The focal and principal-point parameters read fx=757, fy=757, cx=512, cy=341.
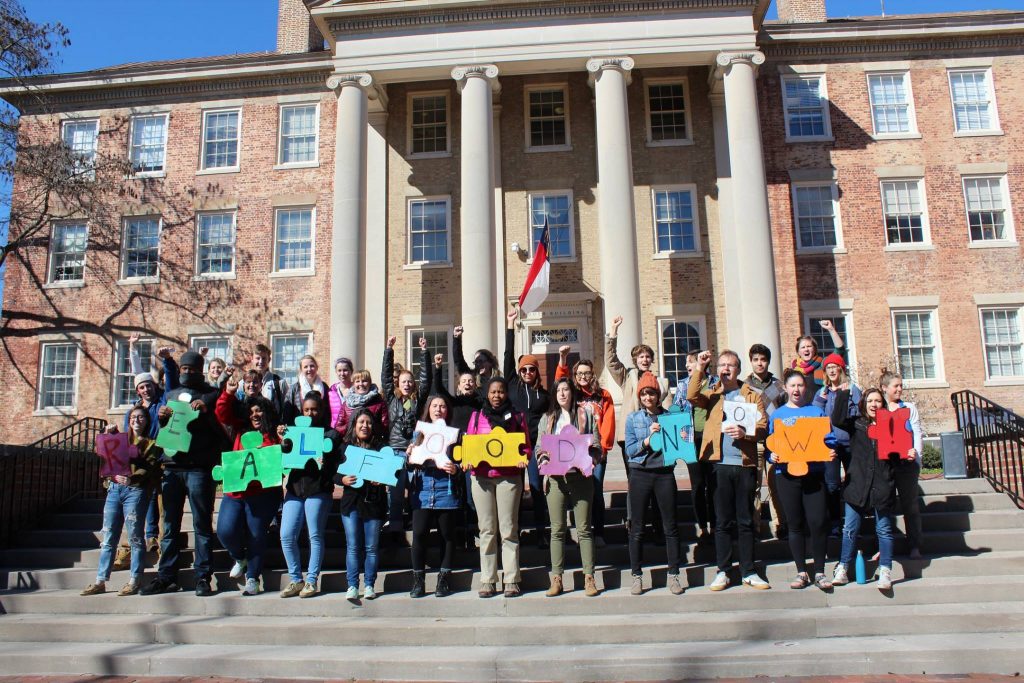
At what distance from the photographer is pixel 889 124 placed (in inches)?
808

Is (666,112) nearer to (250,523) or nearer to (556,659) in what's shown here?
(250,523)

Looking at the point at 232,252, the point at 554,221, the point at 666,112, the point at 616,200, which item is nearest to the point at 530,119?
the point at 554,221

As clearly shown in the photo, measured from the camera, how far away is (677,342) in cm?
1992

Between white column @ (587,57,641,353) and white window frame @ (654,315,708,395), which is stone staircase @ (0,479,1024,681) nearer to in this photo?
white column @ (587,57,641,353)

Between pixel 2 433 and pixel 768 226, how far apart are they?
20.9m

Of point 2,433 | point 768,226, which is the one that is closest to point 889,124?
point 768,226

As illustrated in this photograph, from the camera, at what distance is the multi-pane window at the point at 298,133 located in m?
21.6

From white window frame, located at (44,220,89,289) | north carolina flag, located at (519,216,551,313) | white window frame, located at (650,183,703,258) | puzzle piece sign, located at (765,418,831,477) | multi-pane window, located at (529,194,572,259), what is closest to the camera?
puzzle piece sign, located at (765,418,831,477)

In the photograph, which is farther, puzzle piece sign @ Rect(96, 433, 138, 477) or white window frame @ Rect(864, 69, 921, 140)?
white window frame @ Rect(864, 69, 921, 140)

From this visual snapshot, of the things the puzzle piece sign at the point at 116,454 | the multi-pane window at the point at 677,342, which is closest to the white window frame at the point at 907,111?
the multi-pane window at the point at 677,342

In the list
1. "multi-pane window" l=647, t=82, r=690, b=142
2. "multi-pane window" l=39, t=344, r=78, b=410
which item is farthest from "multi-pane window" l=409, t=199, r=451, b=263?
"multi-pane window" l=39, t=344, r=78, b=410

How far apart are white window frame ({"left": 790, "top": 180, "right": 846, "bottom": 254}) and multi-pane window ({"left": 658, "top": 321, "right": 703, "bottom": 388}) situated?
3.48m

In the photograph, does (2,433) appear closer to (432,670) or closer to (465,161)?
(465,161)

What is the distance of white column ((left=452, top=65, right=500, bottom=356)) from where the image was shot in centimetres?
1772
